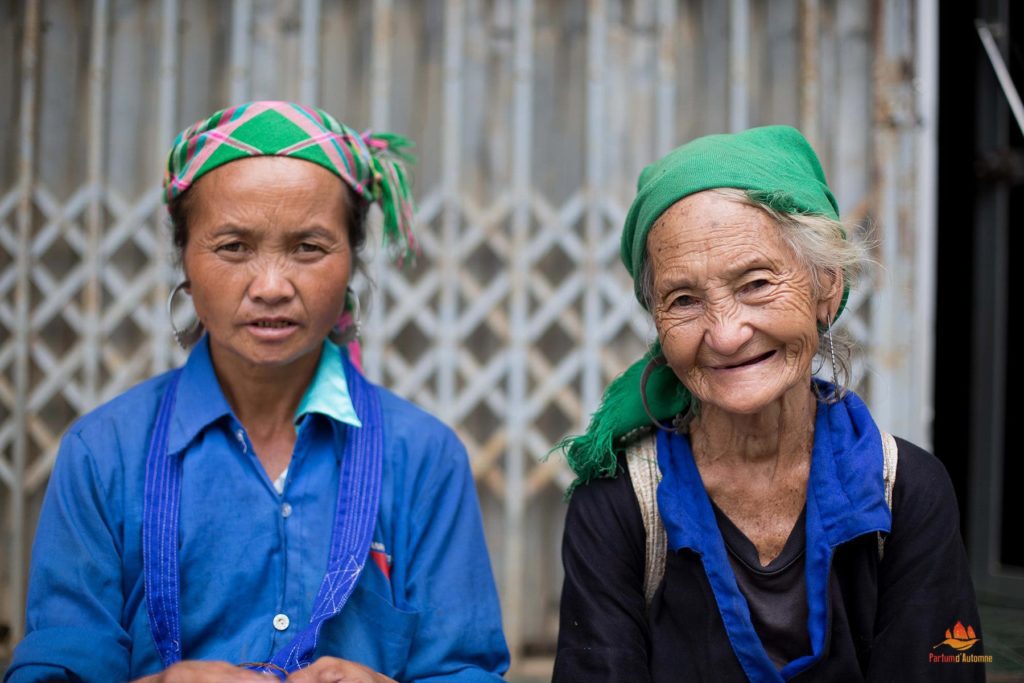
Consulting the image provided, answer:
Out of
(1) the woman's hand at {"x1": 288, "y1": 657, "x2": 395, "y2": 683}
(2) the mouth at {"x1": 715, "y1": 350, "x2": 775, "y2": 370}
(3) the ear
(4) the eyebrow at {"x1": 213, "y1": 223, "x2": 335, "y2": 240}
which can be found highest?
(4) the eyebrow at {"x1": 213, "y1": 223, "x2": 335, "y2": 240}

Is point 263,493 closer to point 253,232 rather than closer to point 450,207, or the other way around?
point 253,232

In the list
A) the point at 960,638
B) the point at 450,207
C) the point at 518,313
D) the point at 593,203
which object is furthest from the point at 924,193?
the point at 960,638

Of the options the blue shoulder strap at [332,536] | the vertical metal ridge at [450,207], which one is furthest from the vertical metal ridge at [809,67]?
the blue shoulder strap at [332,536]

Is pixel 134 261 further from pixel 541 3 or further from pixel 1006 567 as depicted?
pixel 1006 567

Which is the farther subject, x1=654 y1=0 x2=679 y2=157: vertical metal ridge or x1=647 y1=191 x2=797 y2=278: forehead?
x1=654 y1=0 x2=679 y2=157: vertical metal ridge

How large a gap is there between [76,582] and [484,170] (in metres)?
2.37

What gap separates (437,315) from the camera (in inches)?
153

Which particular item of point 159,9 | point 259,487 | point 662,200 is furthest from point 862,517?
point 159,9

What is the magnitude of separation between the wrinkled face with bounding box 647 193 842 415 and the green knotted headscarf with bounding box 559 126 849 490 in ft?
0.14

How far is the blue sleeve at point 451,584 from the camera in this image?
2.19 metres

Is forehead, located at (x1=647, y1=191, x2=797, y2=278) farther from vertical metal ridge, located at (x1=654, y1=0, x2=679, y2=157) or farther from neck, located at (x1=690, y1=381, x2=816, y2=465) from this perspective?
vertical metal ridge, located at (x1=654, y1=0, x2=679, y2=157)

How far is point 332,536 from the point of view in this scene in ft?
7.23

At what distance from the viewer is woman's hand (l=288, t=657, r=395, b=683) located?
196cm

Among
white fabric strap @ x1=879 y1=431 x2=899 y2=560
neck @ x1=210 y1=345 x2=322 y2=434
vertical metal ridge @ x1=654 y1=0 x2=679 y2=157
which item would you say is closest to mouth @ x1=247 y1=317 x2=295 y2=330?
neck @ x1=210 y1=345 x2=322 y2=434
